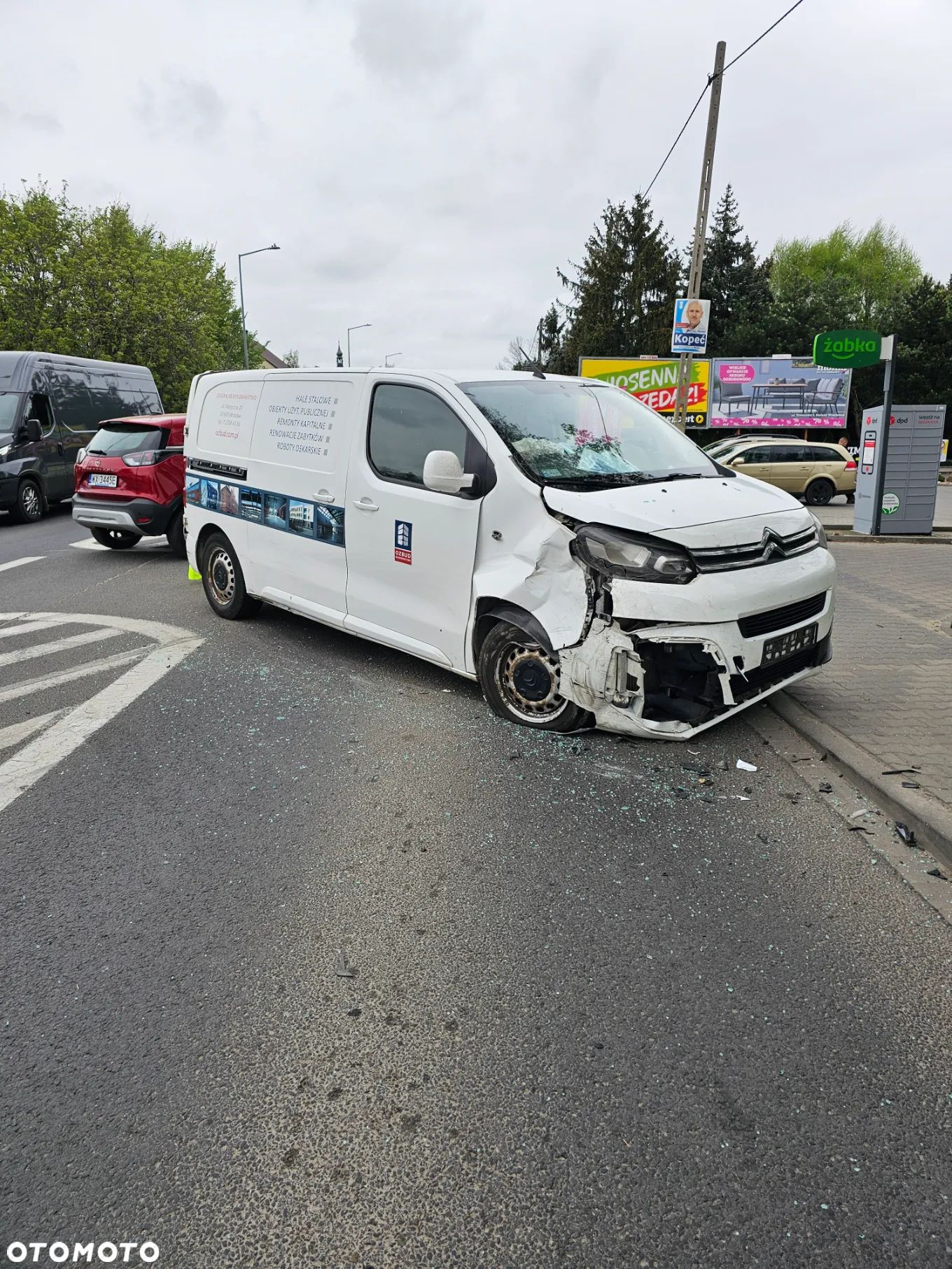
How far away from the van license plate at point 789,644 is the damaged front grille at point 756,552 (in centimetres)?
39

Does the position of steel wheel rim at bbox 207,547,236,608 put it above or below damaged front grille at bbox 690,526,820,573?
below

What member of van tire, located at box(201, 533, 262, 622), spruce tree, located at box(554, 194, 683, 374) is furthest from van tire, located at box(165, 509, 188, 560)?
spruce tree, located at box(554, 194, 683, 374)

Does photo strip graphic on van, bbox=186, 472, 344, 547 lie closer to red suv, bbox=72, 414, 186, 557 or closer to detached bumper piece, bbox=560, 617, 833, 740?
detached bumper piece, bbox=560, 617, 833, 740

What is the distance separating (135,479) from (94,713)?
5.87 meters

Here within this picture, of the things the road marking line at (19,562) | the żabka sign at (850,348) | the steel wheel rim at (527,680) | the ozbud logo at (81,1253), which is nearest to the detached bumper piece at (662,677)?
the steel wheel rim at (527,680)

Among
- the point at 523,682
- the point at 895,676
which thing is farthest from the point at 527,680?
the point at 895,676

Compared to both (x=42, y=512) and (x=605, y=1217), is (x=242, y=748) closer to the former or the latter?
(x=605, y=1217)

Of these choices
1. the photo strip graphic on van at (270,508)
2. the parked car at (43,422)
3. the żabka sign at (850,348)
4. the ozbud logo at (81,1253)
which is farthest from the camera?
the parked car at (43,422)

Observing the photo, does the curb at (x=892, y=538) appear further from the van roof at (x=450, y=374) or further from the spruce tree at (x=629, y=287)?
the spruce tree at (x=629, y=287)

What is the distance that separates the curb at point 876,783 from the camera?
3453mm

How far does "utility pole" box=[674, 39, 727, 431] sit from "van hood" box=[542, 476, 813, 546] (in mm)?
11232

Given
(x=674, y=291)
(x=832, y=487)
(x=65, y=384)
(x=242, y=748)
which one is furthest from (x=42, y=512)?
(x=674, y=291)

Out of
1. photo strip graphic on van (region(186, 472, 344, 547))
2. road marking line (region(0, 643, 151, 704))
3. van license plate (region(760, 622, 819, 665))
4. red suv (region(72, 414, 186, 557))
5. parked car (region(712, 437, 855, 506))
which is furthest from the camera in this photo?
parked car (region(712, 437, 855, 506))

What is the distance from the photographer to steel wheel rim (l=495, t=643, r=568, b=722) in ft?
14.6
